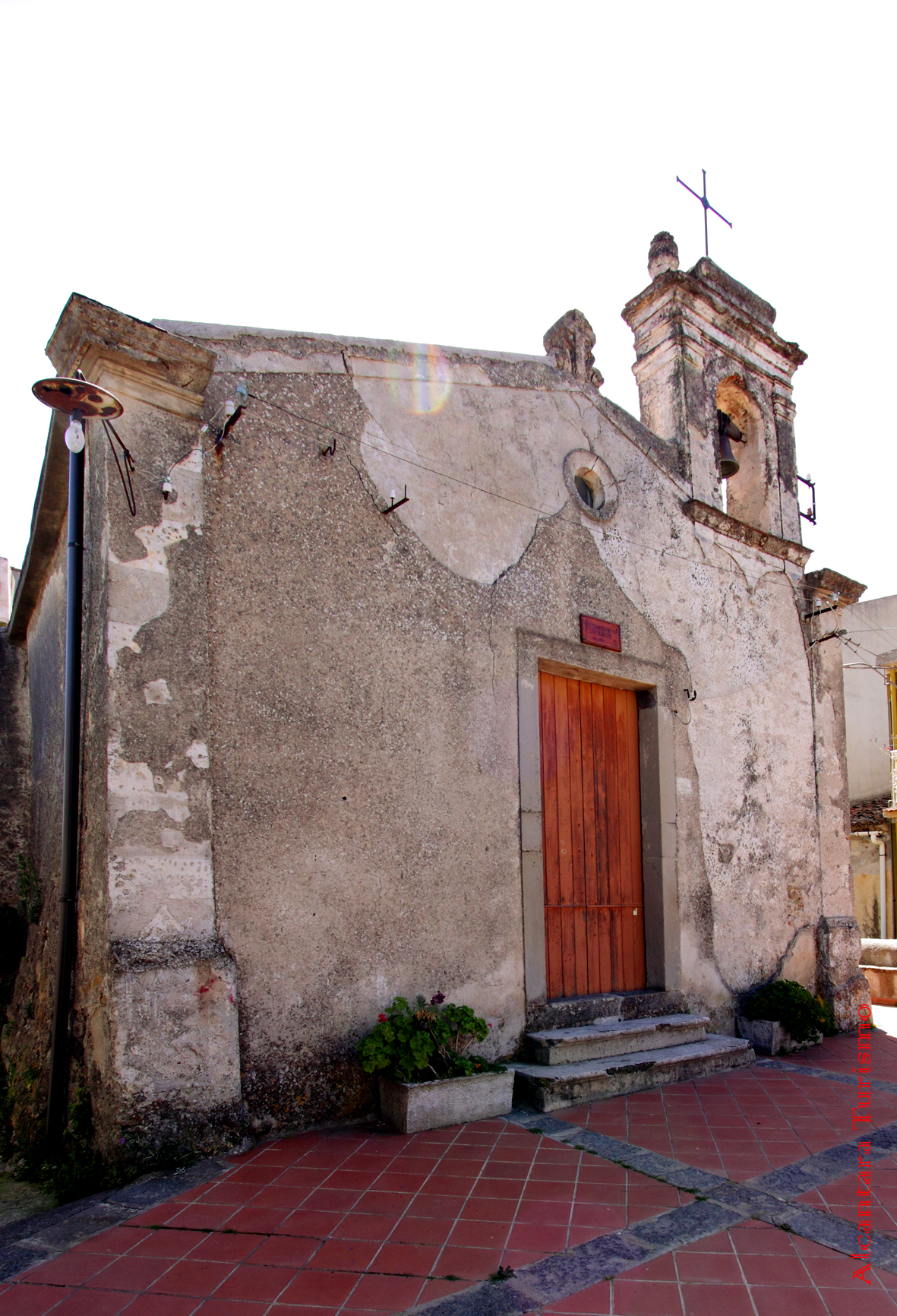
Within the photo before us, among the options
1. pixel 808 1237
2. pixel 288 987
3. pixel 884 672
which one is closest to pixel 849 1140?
pixel 808 1237

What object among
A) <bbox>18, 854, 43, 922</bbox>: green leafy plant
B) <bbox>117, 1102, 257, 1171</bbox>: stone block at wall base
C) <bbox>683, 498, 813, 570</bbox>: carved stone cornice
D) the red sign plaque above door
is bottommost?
<bbox>117, 1102, 257, 1171</bbox>: stone block at wall base

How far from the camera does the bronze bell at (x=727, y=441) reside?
7.98m

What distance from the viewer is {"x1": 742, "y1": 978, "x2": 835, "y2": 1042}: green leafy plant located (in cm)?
651

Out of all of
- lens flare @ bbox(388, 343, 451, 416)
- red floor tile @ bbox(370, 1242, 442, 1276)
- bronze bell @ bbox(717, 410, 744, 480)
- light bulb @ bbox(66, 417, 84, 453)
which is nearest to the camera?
red floor tile @ bbox(370, 1242, 442, 1276)

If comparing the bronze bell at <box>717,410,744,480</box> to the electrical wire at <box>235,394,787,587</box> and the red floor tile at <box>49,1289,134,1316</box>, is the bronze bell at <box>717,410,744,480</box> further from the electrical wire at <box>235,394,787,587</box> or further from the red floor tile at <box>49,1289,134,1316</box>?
the red floor tile at <box>49,1289,134,1316</box>

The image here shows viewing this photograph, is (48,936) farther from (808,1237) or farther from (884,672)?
(884,672)

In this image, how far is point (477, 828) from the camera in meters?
5.16

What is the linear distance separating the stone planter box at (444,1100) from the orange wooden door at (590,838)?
1242mm

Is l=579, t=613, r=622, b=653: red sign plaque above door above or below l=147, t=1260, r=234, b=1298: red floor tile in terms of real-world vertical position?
above

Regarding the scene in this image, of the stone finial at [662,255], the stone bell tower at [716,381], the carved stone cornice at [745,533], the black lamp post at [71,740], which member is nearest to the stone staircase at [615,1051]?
the black lamp post at [71,740]

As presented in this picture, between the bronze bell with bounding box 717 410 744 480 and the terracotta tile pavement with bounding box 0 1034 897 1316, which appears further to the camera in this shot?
the bronze bell with bounding box 717 410 744 480

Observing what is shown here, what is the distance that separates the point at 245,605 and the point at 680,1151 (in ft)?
11.2

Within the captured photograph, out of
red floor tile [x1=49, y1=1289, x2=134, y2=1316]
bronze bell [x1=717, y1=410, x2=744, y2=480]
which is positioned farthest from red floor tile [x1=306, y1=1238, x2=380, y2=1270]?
bronze bell [x1=717, y1=410, x2=744, y2=480]

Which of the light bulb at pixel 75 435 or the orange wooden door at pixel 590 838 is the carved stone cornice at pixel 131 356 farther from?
the orange wooden door at pixel 590 838
